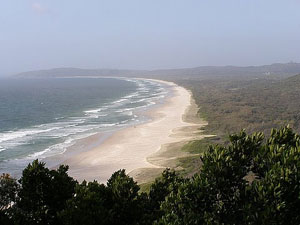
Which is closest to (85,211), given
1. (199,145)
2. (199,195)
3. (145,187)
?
(199,195)

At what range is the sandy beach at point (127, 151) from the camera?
47628 mm

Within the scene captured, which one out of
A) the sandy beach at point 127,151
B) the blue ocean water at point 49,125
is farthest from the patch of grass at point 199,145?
the blue ocean water at point 49,125

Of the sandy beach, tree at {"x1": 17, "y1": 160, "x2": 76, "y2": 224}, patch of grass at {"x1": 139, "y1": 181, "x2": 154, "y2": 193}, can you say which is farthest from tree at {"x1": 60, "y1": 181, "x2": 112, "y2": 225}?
the sandy beach

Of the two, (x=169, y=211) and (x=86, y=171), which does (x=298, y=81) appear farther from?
(x=169, y=211)

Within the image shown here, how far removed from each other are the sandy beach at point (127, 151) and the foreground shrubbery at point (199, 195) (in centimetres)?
2578

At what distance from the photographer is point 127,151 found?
57.3 meters

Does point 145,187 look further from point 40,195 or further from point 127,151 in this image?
point 40,195

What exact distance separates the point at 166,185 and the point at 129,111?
8564 cm

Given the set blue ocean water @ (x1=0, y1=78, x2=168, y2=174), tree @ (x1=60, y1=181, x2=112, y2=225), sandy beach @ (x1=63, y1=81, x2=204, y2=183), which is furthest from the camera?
blue ocean water @ (x1=0, y1=78, x2=168, y2=174)

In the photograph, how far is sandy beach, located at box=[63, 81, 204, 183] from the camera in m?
47.6

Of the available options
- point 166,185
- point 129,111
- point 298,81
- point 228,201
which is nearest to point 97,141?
point 129,111

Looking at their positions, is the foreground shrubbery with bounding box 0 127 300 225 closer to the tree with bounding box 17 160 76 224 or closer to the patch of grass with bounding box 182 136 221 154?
the tree with bounding box 17 160 76 224

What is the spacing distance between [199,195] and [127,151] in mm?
42878

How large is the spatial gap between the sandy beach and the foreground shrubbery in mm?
25784
